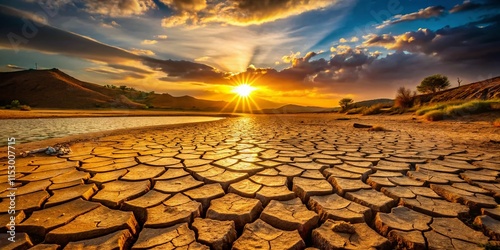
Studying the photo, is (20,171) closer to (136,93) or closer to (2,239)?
(2,239)

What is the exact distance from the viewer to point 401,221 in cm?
121

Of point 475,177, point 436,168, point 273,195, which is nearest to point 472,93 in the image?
point 436,168

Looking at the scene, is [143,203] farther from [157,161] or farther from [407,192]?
[407,192]

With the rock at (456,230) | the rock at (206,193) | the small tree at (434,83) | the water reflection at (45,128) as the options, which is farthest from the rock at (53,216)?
the small tree at (434,83)

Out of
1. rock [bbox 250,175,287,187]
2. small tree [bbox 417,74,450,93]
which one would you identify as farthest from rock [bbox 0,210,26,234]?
small tree [bbox 417,74,450,93]

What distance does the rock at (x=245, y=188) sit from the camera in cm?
159

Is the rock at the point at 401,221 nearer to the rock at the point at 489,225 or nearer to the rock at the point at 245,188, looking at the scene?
the rock at the point at 489,225

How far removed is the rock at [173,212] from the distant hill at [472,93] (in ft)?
45.6

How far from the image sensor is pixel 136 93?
Answer: 5225 cm

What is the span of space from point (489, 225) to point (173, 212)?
5.72ft

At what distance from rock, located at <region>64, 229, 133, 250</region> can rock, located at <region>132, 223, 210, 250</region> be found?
6 centimetres

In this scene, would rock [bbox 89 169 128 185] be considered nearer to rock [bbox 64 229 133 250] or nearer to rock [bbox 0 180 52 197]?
rock [bbox 0 180 52 197]

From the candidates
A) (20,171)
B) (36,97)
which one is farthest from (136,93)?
(20,171)

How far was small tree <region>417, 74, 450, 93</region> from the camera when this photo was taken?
19656 mm
